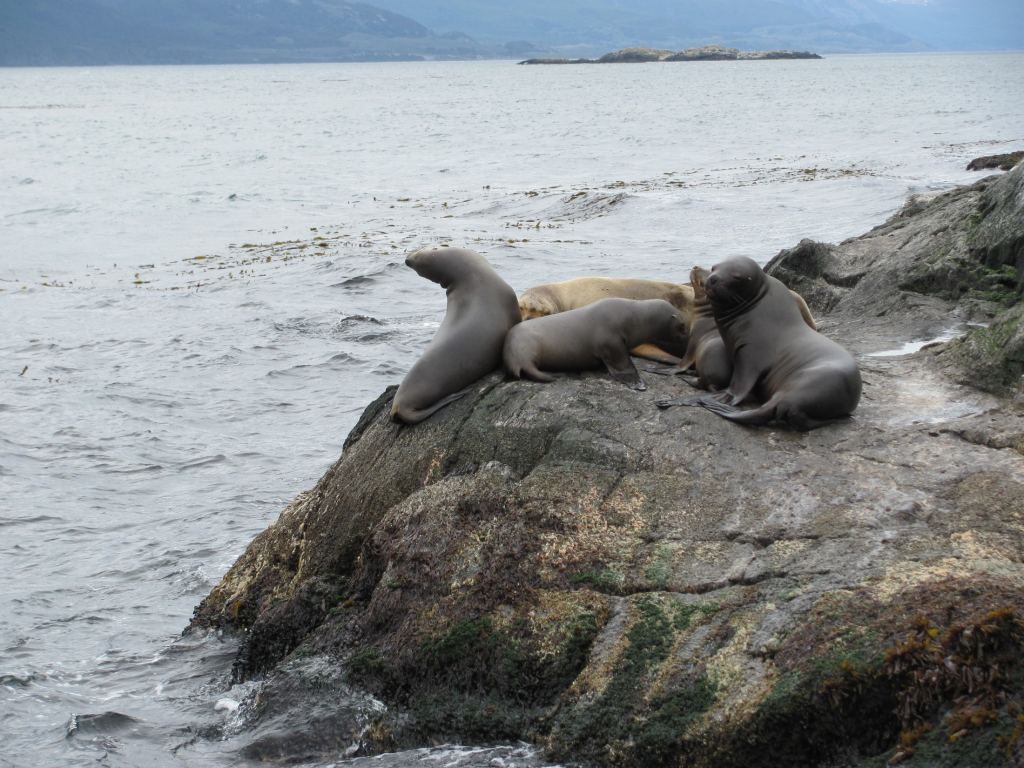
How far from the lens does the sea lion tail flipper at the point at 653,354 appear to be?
778cm

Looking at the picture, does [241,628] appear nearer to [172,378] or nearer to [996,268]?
[996,268]

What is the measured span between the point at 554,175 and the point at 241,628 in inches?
1092

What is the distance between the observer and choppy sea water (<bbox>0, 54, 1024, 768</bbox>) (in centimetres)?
758

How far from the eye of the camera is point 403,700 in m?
5.61

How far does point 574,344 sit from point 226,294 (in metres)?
12.9

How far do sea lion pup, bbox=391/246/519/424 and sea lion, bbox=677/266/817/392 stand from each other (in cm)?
117

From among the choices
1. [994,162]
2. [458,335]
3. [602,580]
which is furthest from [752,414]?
[994,162]

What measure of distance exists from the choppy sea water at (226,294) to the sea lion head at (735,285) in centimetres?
324

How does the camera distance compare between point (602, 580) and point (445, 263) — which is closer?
point (602, 580)

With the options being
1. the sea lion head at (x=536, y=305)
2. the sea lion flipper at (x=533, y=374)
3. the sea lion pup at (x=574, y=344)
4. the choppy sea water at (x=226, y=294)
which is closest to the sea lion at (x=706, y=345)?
the sea lion pup at (x=574, y=344)

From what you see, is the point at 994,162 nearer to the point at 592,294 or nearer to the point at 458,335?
the point at 592,294

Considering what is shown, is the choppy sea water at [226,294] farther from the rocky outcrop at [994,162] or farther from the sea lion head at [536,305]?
the sea lion head at [536,305]

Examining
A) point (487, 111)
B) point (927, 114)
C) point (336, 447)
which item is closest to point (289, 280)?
point (336, 447)

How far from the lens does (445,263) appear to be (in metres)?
8.00
